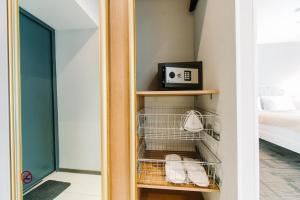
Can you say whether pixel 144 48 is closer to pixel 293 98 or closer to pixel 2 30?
pixel 2 30

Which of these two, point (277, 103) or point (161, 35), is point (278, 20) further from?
point (161, 35)

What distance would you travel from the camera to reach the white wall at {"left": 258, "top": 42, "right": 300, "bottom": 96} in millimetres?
4066

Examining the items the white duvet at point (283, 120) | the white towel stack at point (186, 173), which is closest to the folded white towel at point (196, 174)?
the white towel stack at point (186, 173)

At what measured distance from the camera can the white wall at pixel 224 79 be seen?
0.79 m

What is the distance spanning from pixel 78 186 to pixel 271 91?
4910 mm

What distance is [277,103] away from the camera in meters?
3.71

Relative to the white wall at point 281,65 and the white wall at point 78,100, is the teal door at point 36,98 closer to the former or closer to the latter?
the white wall at point 78,100

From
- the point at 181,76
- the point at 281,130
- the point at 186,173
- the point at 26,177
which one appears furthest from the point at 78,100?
the point at 281,130

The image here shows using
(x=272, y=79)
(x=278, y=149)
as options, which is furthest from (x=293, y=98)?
(x=278, y=149)

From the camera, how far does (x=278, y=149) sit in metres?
3.00

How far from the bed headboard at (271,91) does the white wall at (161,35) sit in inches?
144

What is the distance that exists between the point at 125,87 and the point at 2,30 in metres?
0.79

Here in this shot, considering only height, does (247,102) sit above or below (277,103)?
above

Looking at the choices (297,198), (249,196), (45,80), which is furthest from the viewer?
(297,198)
